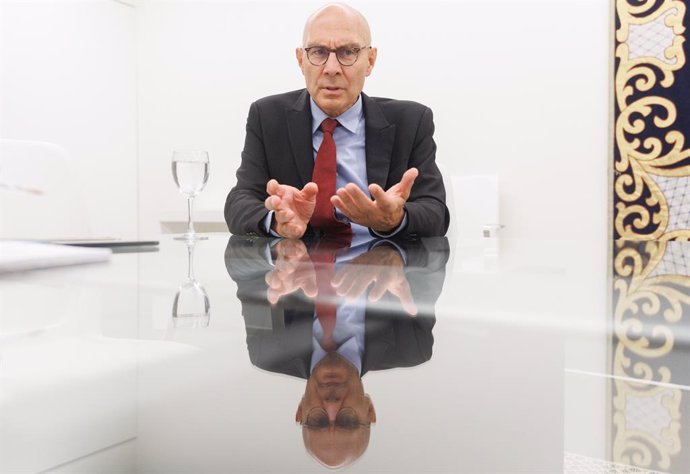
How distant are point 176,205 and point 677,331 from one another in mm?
4980

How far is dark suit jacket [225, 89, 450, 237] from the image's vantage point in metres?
1.96

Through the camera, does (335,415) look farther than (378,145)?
No

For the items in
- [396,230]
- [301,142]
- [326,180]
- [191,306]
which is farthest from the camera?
[301,142]

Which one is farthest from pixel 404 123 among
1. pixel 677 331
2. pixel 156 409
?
pixel 156 409

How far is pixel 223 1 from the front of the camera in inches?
189

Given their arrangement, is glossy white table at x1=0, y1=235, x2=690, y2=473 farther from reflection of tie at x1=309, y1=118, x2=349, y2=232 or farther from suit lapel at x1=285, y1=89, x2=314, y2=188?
suit lapel at x1=285, y1=89, x2=314, y2=188

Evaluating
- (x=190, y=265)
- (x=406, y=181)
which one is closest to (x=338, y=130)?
(x=406, y=181)

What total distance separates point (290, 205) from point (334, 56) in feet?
3.01

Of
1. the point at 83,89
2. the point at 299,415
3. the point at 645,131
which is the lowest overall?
the point at 299,415

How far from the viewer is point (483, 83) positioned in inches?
151

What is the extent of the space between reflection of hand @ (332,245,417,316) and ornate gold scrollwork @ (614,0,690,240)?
119 inches

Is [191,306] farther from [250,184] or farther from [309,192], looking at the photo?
[250,184]

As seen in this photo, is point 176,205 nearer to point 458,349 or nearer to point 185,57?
point 185,57

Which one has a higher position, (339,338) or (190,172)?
(190,172)
